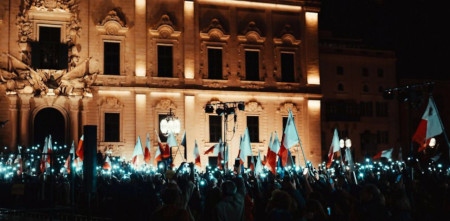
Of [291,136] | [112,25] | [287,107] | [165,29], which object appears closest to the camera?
[291,136]

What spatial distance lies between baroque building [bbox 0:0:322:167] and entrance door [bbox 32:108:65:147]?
0.06m

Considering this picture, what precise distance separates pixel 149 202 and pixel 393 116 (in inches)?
1638

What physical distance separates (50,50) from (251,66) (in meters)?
12.9

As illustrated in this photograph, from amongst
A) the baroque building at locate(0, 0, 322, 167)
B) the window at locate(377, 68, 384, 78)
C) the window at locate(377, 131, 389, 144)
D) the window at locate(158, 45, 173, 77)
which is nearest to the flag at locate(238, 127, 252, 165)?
the baroque building at locate(0, 0, 322, 167)

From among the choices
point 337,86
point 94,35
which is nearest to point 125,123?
point 94,35

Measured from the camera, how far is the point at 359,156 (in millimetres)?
50219

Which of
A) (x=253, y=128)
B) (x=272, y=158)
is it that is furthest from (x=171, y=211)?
(x=253, y=128)

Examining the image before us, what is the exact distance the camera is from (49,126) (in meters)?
36.9

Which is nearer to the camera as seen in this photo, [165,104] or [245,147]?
[245,147]

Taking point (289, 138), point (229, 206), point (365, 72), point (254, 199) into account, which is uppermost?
point (365, 72)

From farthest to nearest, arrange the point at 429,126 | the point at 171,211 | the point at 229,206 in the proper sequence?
the point at 429,126 → the point at 229,206 → the point at 171,211

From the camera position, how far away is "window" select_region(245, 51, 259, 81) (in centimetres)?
4216

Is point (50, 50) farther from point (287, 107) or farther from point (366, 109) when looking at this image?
point (366, 109)

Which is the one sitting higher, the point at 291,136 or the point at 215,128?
the point at 215,128
